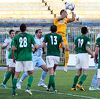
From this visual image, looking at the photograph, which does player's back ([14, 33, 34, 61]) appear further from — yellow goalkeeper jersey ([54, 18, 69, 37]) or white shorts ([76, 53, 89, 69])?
yellow goalkeeper jersey ([54, 18, 69, 37])

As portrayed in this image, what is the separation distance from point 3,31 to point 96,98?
61.1 feet

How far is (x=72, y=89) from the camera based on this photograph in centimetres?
1609

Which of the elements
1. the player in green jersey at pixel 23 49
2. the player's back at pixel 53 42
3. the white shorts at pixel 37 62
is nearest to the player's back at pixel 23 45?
the player in green jersey at pixel 23 49

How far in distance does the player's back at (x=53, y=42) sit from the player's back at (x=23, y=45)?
128 centimetres

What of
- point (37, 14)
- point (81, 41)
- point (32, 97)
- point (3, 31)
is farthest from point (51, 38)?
point (37, 14)

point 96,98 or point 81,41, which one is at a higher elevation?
point 81,41

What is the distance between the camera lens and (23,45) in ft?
46.5

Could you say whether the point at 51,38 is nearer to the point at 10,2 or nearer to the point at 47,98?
the point at 47,98

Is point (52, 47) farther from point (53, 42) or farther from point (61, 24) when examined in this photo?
point (61, 24)

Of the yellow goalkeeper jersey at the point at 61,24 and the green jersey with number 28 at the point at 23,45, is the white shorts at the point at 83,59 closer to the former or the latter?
the green jersey with number 28 at the point at 23,45

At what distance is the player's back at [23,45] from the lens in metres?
14.2

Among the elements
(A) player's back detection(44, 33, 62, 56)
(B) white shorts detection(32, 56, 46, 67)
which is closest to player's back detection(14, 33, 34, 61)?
(A) player's back detection(44, 33, 62, 56)

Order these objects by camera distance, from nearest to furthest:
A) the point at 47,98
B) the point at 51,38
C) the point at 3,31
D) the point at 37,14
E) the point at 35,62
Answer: the point at 47,98 → the point at 51,38 → the point at 35,62 → the point at 3,31 → the point at 37,14

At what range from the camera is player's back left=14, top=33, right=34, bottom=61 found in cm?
1418
